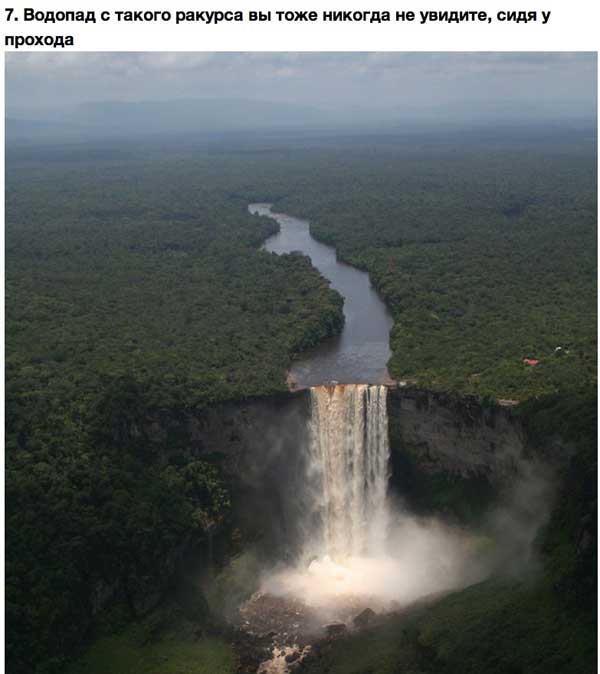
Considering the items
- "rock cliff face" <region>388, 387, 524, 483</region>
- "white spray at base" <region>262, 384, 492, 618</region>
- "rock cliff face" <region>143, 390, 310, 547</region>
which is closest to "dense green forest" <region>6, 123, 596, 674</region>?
"rock cliff face" <region>143, 390, 310, 547</region>

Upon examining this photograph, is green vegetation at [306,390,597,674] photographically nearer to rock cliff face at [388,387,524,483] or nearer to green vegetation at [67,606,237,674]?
rock cliff face at [388,387,524,483]

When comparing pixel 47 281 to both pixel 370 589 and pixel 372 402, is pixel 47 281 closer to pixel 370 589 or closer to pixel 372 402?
pixel 372 402

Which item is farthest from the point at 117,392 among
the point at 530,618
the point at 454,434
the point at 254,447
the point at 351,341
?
the point at 530,618

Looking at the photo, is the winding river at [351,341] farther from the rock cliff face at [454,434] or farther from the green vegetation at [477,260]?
the rock cliff face at [454,434]

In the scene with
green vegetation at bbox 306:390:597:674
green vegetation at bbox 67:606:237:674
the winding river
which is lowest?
green vegetation at bbox 67:606:237:674

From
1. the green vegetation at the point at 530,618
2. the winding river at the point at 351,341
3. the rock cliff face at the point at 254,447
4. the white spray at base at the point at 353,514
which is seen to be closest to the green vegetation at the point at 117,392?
the rock cliff face at the point at 254,447

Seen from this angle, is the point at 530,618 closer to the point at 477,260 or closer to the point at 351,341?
the point at 351,341
